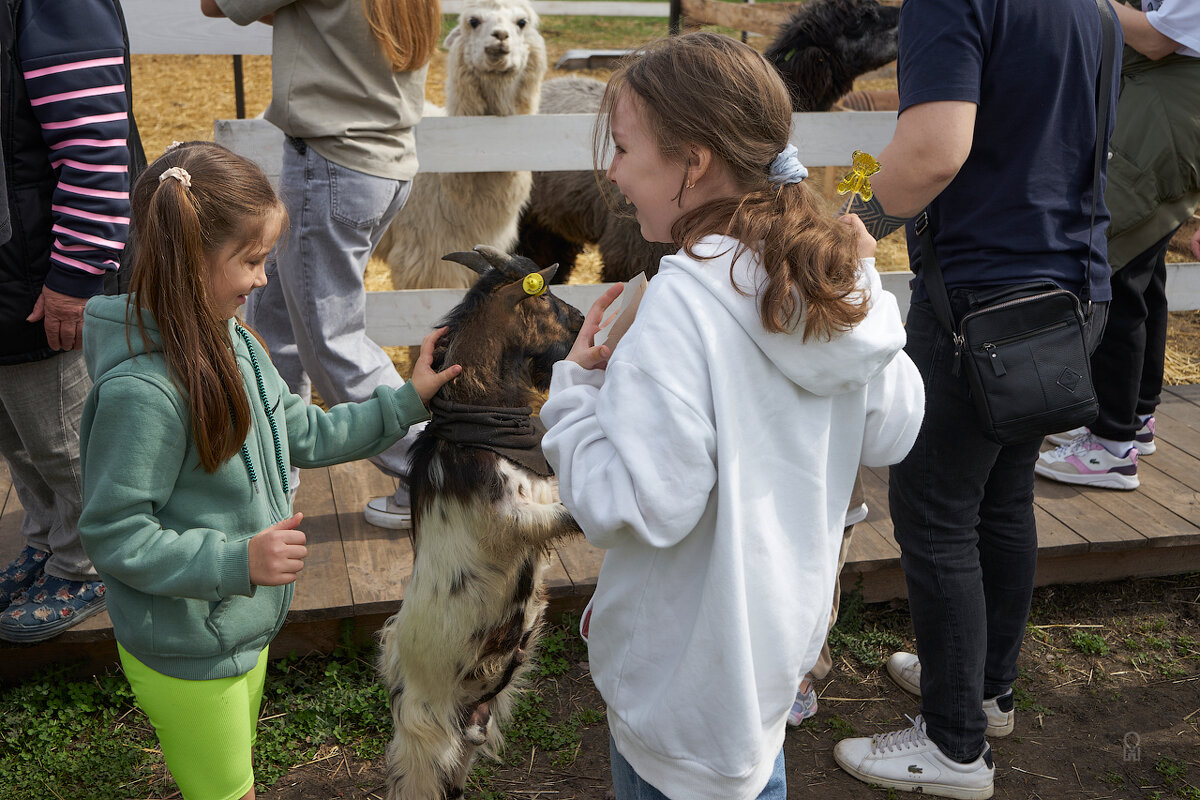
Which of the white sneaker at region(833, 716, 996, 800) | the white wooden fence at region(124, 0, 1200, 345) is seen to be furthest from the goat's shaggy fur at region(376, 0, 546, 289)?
the white sneaker at region(833, 716, 996, 800)

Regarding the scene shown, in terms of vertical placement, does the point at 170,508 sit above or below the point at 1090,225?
below

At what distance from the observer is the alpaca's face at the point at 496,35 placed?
4.89 meters

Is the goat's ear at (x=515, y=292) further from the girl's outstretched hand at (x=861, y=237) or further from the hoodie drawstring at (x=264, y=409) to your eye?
the girl's outstretched hand at (x=861, y=237)

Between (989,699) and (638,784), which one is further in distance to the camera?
(989,699)

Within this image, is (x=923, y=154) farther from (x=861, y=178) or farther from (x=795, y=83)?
(x=795, y=83)

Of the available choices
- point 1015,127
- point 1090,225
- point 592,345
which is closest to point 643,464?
point 592,345

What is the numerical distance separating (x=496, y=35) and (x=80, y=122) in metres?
2.73

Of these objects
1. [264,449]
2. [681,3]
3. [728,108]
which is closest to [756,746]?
[728,108]

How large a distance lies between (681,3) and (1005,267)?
25.4 feet

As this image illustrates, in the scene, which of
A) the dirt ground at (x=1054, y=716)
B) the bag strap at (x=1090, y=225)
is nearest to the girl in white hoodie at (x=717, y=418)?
the bag strap at (x=1090, y=225)

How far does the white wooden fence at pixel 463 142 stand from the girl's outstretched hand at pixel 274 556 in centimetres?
269

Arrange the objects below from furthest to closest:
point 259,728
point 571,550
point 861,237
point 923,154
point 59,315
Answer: point 571,550 < point 259,728 < point 59,315 < point 923,154 < point 861,237

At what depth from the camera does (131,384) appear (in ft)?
6.28

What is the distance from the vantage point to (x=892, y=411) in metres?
1.81
